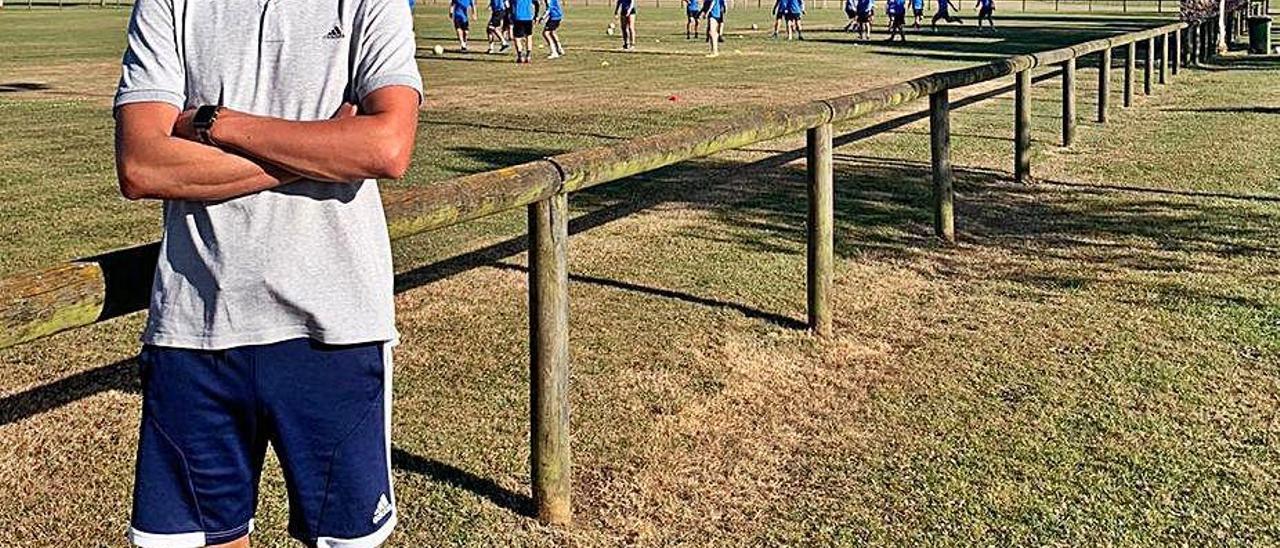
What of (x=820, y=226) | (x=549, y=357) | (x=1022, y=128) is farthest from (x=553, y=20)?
(x=549, y=357)

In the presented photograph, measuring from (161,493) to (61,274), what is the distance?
20.0 inches

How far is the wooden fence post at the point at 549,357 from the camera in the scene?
3879mm

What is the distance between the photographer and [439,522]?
403cm

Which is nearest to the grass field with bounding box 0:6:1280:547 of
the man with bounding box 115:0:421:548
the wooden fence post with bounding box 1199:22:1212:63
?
the man with bounding box 115:0:421:548

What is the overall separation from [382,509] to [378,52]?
34.8 inches

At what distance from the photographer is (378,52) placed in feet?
7.90

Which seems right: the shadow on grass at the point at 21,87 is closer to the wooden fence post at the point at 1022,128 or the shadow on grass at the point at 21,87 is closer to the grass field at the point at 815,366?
the grass field at the point at 815,366

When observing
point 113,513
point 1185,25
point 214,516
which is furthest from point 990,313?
point 1185,25

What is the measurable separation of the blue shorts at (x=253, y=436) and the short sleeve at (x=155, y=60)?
0.45m

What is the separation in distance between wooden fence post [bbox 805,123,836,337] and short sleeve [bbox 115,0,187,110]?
3809 mm

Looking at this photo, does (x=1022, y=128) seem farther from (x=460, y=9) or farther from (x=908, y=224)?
(x=460, y=9)

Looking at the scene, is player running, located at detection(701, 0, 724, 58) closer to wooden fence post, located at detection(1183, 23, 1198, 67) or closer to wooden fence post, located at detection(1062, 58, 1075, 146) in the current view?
wooden fence post, located at detection(1183, 23, 1198, 67)

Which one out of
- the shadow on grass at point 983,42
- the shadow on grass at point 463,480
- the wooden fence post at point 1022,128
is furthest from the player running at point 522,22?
the shadow on grass at point 463,480

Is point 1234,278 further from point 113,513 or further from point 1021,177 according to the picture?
point 113,513
